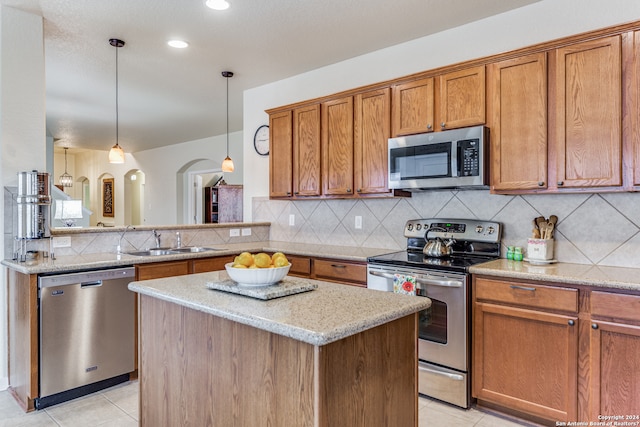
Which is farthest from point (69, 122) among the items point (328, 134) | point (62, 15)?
point (328, 134)

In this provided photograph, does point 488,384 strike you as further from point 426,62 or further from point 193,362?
point 426,62

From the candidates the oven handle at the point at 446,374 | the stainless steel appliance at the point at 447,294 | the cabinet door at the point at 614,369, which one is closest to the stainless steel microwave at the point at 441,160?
the stainless steel appliance at the point at 447,294

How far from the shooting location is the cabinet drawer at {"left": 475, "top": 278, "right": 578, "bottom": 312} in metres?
2.14

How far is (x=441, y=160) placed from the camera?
9.39 ft

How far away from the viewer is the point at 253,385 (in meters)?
1.38

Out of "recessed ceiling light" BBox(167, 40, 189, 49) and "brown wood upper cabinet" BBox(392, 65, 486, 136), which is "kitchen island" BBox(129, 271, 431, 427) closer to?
"brown wood upper cabinet" BBox(392, 65, 486, 136)

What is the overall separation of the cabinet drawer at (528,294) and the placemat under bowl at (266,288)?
120cm

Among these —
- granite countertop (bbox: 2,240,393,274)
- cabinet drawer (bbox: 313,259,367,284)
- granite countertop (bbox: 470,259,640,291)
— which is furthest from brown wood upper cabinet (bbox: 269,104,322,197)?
granite countertop (bbox: 470,259,640,291)

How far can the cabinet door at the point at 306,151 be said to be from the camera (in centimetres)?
371

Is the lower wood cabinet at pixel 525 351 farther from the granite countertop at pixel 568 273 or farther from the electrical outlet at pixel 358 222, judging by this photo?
the electrical outlet at pixel 358 222

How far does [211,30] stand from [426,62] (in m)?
1.75

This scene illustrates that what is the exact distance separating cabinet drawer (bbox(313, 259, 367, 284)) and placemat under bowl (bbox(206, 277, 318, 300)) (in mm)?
1347

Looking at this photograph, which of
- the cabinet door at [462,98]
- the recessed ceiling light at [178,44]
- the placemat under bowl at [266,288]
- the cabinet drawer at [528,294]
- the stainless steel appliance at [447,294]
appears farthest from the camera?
the recessed ceiling light at [178,44]

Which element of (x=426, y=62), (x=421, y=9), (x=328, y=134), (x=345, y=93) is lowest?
(x=328, y=134)
